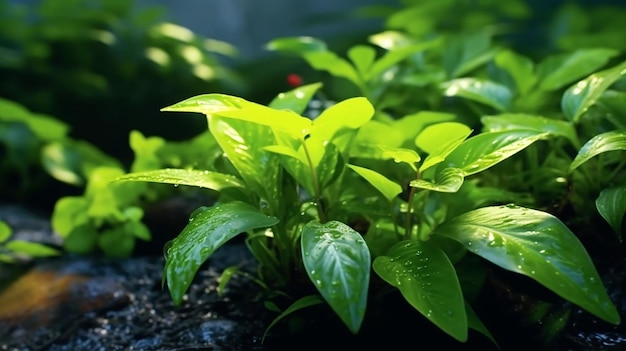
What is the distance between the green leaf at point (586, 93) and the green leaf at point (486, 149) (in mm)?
205

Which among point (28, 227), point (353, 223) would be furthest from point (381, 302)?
point (28, 227)

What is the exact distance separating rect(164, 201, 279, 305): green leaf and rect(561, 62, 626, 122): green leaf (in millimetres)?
608

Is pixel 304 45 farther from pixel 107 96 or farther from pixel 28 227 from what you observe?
pixel 107 96

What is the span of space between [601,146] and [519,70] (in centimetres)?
56

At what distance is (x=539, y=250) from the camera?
2.52ft

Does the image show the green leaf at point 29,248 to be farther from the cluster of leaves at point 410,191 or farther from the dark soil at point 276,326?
the cluster of leaves at point 410,191

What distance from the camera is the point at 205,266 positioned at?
138cm

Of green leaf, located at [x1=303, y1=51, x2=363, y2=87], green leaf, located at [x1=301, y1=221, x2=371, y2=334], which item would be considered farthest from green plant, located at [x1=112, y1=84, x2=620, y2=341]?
green leaf, located at [x1=303, y1=51, x2=363, y2=87]

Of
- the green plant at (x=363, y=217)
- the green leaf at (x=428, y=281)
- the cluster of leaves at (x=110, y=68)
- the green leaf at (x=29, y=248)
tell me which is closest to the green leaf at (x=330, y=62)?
the green plant at (x=363, y=217)

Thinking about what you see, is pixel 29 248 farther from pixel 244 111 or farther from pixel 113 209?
pixel 244 111

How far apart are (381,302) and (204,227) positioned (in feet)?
1.14

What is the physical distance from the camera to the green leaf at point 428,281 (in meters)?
0.75

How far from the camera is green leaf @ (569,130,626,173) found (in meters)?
0.90

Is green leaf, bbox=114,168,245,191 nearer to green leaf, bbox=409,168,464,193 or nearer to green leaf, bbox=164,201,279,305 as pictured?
green leaf, bbox=164,201,279,305
